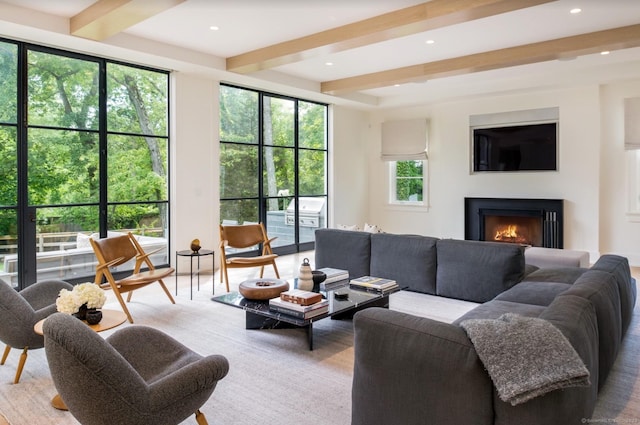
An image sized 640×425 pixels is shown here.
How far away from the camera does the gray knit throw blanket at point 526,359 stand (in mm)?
1673

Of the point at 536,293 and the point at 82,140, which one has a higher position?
the point at 82,140

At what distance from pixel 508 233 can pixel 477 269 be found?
12.6 ft

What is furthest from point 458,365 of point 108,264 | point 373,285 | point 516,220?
point 516,220

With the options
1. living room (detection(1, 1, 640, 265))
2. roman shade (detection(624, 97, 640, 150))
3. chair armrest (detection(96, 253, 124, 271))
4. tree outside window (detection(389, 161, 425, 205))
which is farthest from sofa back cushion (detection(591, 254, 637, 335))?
tree outside window (detection(389, 161, 425, 205))

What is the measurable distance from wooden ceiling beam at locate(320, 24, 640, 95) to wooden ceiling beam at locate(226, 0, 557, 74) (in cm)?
183

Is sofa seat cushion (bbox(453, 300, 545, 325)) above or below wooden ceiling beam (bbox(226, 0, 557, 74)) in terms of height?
below

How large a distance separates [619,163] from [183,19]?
21.4 feet

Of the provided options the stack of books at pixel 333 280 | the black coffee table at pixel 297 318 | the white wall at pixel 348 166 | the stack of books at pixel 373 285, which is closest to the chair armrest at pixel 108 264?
the black coffee table at pixel 297 318

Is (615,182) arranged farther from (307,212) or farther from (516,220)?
(307,212)

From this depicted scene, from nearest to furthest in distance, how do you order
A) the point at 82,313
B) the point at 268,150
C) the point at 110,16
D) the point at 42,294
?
the point at 82,313 < the point at 42,294 < the point at 110,16 < the point at 268,150

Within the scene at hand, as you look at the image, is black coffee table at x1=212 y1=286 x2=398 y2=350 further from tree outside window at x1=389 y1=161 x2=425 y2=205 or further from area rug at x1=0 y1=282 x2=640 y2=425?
tree outside window at x1=389 y1=161 x2=425 y2=205

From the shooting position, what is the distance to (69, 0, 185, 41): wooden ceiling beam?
3.94 metres

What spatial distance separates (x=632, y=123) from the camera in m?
6.75

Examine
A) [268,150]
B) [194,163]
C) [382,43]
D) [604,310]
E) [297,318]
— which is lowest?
[297,318]
